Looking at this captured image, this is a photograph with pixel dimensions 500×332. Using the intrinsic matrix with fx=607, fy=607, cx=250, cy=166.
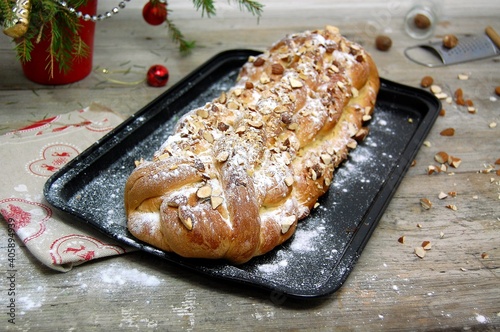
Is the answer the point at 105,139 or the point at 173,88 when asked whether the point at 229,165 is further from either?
the point at 173,88

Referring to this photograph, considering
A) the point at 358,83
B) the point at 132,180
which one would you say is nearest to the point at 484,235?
the point at 358,83

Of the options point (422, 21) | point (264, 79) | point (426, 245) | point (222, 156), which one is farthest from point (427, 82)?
point (222, 156)

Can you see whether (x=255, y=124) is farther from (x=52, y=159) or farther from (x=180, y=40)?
(x=180, y=40)

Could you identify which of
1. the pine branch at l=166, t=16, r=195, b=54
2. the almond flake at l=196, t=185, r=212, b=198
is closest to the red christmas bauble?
the pine branch at l=166, t=16, r=195, b=54

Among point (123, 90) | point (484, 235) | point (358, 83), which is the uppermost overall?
point (358, 83)

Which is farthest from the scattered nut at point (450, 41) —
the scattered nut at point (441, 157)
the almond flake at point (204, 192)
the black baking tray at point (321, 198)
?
the almond flake at point (204, 192)

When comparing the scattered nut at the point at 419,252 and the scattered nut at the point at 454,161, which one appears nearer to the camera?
the scattered nut at the point at 419,252

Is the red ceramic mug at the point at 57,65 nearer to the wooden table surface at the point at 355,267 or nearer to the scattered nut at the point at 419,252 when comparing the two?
the wooden table surface at the point at 355,267
